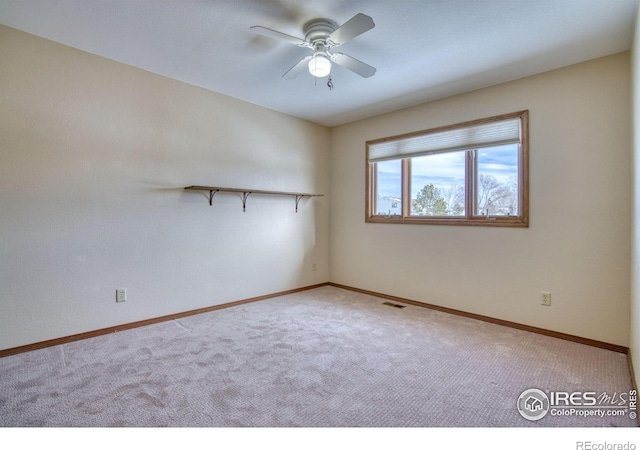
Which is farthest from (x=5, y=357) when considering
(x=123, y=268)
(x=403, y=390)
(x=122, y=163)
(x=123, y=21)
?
(x=403, y=390)

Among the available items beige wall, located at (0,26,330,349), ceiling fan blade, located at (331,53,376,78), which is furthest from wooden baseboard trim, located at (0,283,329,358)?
ceiling fan blade, located at (331,53,376,78)

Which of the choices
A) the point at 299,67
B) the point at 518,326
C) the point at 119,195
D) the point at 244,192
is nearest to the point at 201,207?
the point at 244,192

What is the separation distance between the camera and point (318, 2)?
2064 mm

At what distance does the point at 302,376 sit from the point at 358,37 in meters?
2.50

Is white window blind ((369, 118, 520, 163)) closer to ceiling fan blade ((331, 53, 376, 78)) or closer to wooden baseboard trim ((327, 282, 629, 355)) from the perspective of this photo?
ceiling fan blade ((331, 53, 376, 78))

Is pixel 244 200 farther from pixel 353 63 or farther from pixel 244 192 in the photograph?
pixel 353 63

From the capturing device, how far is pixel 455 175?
12.0 ft

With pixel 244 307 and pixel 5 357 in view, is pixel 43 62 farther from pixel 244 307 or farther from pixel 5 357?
pixel 244 307

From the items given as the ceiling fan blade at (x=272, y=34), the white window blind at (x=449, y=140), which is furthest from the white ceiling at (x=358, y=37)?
the white window blind at (x=449, y=140)

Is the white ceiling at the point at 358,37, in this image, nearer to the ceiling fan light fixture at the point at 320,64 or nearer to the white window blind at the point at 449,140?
the ceiling fan light fixture at the point at 320,64

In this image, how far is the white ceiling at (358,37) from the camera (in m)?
2.10

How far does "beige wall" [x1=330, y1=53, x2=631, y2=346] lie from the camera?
259 cm

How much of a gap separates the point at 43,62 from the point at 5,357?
2.30 metres

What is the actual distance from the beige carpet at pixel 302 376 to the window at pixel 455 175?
1222mm
